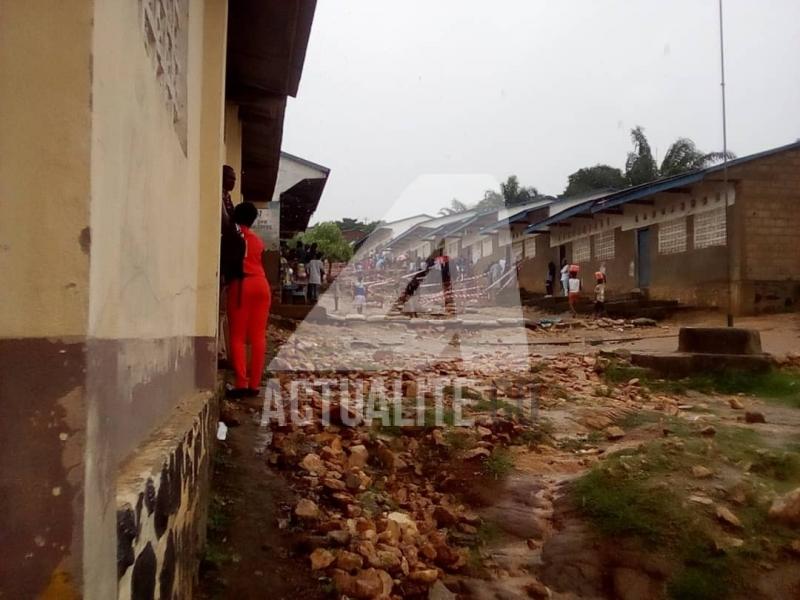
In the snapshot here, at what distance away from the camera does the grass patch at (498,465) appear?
4316mm

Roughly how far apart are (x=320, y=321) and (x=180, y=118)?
10.6 meters

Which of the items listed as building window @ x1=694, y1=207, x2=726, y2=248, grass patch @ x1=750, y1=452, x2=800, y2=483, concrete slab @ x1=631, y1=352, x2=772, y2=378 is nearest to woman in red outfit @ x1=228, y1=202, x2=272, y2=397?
grass patch @ x1=750, y1=452, x2=800, y2=483

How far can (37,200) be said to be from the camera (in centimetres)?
109

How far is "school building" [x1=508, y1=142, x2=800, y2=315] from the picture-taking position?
14688 millimetres

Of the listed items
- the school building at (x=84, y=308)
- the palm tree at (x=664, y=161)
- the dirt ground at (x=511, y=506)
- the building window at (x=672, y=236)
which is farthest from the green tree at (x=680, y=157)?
the school building at (x=84, y=308)

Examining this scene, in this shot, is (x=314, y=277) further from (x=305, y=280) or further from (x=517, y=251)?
(x=517, y=251)

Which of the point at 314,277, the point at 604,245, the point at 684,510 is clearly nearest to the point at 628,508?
the point at 684,510

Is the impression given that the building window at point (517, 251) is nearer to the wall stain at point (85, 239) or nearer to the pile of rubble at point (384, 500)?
the pile of rubble at point (384, 500)

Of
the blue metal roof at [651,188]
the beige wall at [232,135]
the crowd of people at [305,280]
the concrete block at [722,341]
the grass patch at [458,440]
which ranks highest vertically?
the blue metal roof at [651,188]

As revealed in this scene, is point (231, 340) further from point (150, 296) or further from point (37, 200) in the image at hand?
point (37, 200)

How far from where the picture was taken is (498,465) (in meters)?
4.42

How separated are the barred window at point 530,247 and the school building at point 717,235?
639 centimetres

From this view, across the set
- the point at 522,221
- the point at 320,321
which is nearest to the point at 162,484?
the point at 320,321

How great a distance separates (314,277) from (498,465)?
1290 cm
